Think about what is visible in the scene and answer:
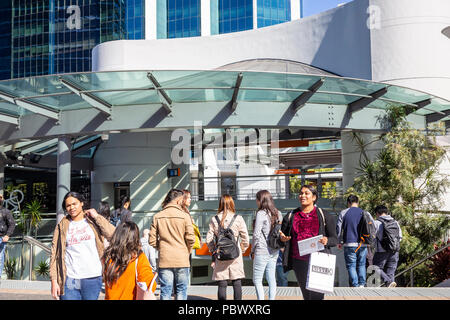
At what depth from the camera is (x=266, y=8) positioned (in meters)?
63.5

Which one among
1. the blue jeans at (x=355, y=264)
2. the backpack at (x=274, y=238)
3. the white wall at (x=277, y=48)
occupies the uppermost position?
the white wall at (x=277, y=48)

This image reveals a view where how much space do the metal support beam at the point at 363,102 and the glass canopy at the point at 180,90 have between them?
3cm

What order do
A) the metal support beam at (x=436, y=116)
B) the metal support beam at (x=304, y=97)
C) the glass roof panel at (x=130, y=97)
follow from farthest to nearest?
the metal support beam at (x=436, y=116) → the glass roof panel at (x=130, y=97) → the metal support beam at (x=304, y=97)

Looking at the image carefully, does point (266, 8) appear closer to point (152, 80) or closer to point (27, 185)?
point (27, 185)

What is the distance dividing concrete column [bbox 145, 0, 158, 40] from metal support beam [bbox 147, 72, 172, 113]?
56.4m

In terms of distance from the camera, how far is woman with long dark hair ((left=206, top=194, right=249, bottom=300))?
5.34 meters

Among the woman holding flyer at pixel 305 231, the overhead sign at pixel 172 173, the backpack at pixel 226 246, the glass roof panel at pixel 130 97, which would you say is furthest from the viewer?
the overhead sign at pixel 172 173

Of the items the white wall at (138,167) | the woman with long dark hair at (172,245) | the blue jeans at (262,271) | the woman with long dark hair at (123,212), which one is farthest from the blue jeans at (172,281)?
the white wall at (138,167)

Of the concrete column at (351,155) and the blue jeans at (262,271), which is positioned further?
the concrete column at (351,155)

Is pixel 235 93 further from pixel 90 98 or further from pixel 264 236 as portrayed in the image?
pixel 264 236

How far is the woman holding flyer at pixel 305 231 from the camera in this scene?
4.59 metres

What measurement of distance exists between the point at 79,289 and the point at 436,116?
39.0 feet

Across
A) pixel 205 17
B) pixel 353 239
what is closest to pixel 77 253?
pixel 353 239

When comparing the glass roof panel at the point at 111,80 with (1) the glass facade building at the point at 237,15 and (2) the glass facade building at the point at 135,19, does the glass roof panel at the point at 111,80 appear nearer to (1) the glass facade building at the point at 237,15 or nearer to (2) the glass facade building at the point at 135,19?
(1) the glass facade building at the point at 237,15
